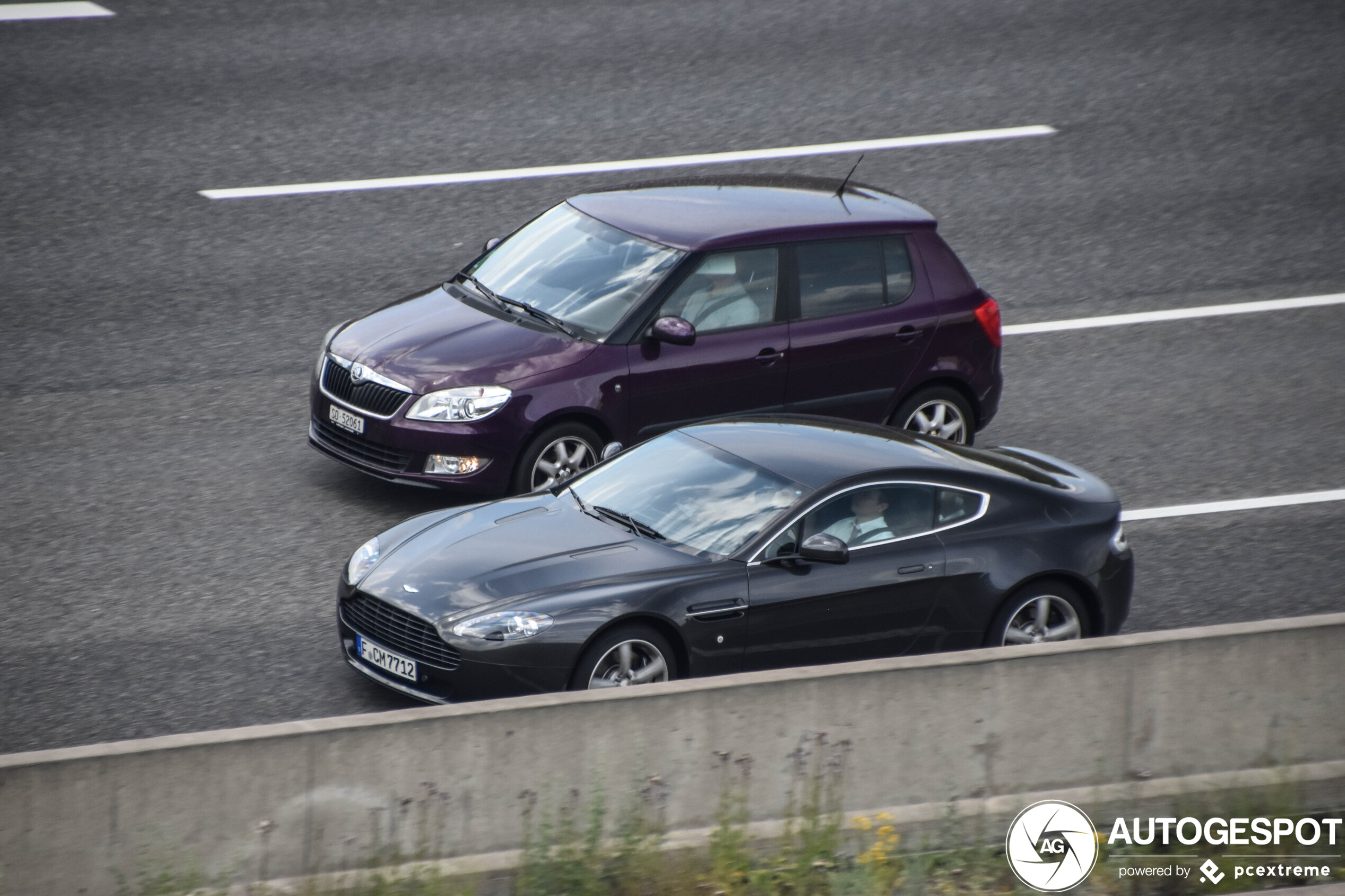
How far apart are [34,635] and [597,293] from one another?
4.14 metres

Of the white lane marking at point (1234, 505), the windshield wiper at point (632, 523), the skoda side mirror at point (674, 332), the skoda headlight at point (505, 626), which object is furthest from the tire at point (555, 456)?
the white lane marking at point (1234, 505)

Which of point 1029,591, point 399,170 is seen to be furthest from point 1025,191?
point 1029,591

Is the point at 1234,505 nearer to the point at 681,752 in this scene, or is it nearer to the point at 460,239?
the point at 681,752

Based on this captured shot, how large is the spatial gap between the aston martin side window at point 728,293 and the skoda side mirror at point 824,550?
116 inches

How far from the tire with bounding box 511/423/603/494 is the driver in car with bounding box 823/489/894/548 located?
90.0 inches

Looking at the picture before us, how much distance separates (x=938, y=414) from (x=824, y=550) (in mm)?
3824

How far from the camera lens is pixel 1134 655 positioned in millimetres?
6977

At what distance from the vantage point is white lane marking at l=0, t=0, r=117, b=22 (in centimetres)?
1702

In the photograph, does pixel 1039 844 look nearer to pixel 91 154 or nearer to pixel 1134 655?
pixel 1134 655

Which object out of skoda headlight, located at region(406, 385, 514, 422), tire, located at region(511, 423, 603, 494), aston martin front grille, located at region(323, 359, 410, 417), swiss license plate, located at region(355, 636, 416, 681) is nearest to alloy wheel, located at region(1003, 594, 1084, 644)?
tire, located at region(511, 423, 603, 494)

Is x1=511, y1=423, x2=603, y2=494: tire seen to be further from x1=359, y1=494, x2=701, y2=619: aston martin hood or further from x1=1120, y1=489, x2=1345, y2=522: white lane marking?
x1=1120, y1=489, x2=1345, y2=522: white lane marking

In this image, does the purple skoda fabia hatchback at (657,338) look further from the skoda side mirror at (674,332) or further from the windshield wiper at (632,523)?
the windshield wiper at (632,523)

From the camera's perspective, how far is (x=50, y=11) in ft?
56.5

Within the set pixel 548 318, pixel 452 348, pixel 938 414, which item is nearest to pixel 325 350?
pixel 452 348
